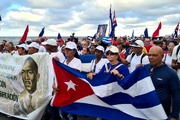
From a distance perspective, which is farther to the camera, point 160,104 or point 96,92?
point 96,92

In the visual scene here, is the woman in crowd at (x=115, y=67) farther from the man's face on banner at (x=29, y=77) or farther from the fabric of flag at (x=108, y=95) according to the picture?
the man's face on banner at (x=29, y=77)

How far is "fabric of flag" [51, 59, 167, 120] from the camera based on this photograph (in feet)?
14.6

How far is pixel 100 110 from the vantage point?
17.1ft

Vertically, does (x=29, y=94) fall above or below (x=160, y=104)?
below

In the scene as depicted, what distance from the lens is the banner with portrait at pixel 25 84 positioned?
Answer: 6.59m

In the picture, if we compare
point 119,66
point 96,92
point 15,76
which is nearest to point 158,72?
point 119,66

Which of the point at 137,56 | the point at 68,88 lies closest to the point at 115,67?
the point at 68,88

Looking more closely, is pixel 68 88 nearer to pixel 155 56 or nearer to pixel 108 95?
pixel 108 95

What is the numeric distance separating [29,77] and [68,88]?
1.67 metres

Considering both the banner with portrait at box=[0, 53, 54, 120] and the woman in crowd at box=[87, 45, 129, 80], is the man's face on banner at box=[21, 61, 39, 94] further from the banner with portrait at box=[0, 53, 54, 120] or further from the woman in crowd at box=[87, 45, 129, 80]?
the woman in crowd at box=[87, 45, 129, 80]

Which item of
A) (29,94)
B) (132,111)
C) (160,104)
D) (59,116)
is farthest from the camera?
(29,94)

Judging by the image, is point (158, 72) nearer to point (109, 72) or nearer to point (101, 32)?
point (109, 72)

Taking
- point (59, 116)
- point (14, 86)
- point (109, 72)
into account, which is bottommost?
point (59, 116)

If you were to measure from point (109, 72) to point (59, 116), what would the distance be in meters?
1.87
